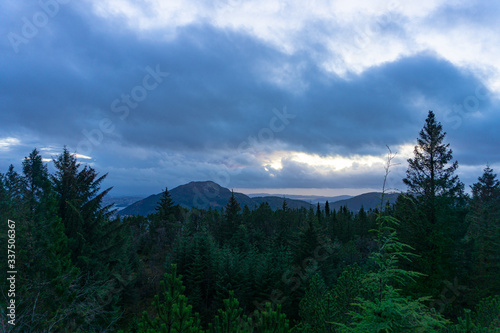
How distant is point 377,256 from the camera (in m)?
5.35

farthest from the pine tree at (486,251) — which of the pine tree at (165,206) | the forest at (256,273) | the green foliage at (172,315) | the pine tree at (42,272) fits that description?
the pine tree at (165,206)

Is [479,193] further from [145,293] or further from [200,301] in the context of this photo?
[145,293]

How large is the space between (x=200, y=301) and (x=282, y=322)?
80.5ft

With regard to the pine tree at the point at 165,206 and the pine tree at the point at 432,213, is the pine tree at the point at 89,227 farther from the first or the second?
the pine tree at the point at 165,206

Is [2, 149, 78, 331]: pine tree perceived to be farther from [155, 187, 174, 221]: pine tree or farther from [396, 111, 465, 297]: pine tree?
[155, 187, 174, 221]: pine tree

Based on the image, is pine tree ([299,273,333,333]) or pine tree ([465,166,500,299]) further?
pine tree ([465,166,500,299])

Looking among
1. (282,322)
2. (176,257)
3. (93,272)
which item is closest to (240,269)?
(176,257)

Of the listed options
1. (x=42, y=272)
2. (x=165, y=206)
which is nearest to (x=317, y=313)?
(x=42, y=272)

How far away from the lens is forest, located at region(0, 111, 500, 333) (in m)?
6.59

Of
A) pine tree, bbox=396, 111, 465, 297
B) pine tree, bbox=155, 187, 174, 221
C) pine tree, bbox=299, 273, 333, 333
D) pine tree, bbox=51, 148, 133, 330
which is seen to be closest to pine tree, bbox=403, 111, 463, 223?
pine tree, bbox=396, 111, 465, 297

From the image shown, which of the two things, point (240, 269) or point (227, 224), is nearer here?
point (240, 269)

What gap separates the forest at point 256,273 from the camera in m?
6.59

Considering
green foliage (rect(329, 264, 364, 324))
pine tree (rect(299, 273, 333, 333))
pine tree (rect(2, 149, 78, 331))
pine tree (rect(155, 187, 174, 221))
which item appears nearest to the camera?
green foliage (rect(329, 264, 364, 324))

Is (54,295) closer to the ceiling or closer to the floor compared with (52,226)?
closer to the floor
